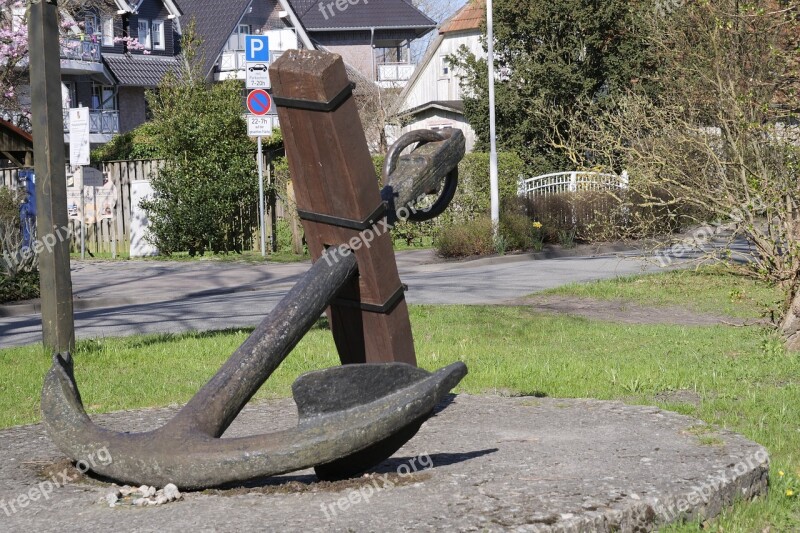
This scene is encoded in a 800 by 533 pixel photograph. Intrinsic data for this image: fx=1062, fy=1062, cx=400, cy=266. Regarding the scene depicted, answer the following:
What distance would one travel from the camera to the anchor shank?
4.11 meters

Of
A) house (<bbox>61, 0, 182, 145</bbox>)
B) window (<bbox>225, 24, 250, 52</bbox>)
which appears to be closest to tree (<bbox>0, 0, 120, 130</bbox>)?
house (<bbox>61, 0, 182, 145</bbox>)

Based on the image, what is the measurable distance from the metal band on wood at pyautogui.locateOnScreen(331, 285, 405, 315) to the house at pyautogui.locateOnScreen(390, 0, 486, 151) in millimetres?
31734

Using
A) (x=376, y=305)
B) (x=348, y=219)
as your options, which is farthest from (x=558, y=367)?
(x=348, y=219)

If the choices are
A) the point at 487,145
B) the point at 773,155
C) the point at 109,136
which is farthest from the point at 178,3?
the point at 773,155

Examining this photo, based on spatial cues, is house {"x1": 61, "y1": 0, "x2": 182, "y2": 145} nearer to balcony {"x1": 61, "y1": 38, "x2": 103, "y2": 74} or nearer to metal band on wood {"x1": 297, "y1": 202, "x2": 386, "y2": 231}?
balcony {"x1": 61, "y1": 38, "x2": 103, "y2": 74}

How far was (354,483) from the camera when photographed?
4.29 metres

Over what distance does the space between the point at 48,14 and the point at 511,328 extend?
491 cm

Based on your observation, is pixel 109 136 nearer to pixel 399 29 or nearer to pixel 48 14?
pixel 399 29

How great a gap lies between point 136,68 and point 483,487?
135 feet

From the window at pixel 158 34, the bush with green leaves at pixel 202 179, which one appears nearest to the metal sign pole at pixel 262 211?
the bush with green leaves at pixel 202 179

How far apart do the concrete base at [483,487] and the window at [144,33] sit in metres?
40.2

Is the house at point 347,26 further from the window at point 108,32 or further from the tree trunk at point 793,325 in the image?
the tree trunk at point 793,325

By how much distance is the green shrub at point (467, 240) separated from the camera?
20469 millimetres

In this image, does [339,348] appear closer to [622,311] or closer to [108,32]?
[622,311]
